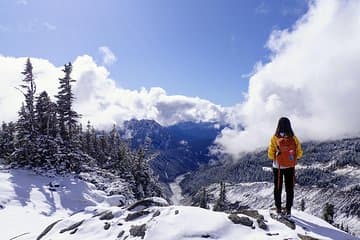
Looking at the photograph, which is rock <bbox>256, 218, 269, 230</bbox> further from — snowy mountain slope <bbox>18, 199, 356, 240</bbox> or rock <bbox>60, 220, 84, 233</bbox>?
rock <bbox>60, 220, 84, 233</bbox>

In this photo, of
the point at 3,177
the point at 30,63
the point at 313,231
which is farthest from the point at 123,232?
the point at 30,63

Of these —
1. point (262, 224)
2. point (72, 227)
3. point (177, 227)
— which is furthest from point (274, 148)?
point (72, 227)

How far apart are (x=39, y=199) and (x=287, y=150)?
24.3m

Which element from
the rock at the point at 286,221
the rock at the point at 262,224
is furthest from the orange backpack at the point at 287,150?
the rock at the point at 262,224

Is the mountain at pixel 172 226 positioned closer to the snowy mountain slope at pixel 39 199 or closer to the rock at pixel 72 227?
the rock at pixel 72 227

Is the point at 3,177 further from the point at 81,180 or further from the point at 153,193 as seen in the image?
the point at 153,193

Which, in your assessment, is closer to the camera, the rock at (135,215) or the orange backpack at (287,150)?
the orange backpack at (287,150)

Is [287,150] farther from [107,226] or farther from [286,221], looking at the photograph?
[107,226]

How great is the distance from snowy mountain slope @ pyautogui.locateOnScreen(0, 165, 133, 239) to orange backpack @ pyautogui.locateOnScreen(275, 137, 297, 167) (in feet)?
47.9

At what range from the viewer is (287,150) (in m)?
13.4

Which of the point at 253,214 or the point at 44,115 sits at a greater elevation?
the point at 44,115

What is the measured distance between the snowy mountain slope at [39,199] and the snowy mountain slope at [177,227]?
7.91 metres

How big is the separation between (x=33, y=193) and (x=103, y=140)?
4311 cm

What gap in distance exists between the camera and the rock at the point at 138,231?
1243cm
